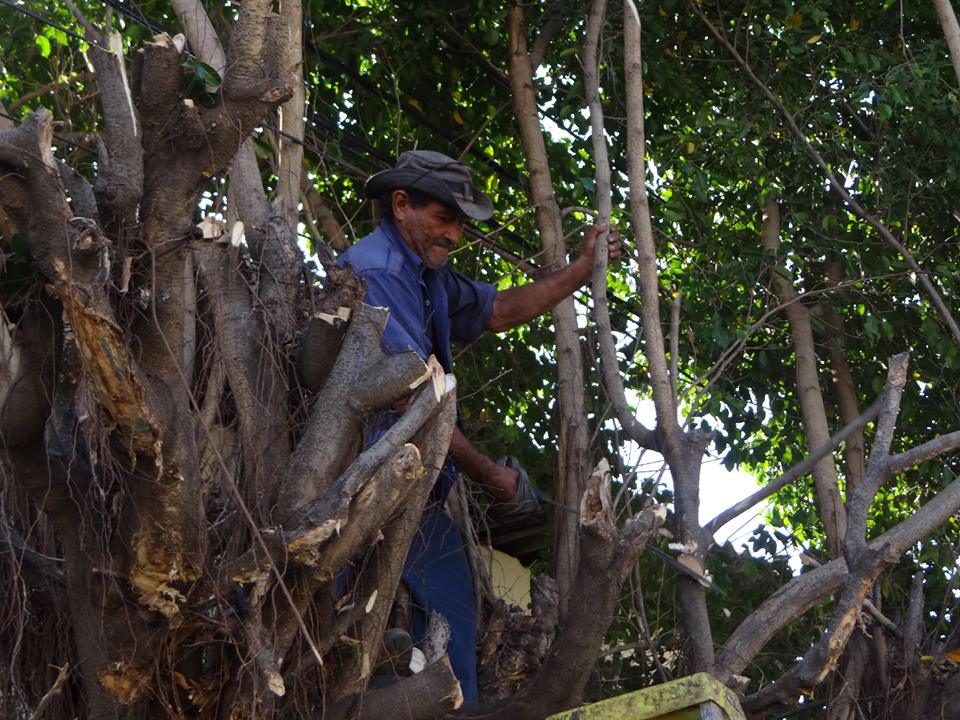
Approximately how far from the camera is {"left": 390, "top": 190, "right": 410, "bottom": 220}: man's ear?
557 cm

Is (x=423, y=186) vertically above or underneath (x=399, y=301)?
above

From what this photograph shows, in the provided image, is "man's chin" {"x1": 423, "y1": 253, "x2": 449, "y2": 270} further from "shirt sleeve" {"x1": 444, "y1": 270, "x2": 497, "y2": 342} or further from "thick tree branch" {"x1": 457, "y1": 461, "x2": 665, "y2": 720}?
"thick tree branch" {"x1": 457, "y1": 461, "x2": 665, "y2": 720}

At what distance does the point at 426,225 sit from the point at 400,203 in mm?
135

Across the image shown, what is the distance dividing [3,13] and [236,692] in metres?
4.92

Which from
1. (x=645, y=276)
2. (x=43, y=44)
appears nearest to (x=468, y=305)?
(x=645, y=276)

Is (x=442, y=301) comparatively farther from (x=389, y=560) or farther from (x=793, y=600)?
(x=793, y=600)

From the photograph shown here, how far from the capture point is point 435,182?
5.56 metres

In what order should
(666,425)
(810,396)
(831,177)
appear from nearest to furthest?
1. (666,425)
2. (831,177)
3. (810,396)

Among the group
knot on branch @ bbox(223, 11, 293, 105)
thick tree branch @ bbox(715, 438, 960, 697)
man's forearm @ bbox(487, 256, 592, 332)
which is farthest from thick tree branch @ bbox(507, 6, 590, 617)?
knot on branch @ bbox(223, 11, 293, 105)

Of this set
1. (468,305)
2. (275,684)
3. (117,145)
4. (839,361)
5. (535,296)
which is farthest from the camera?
(839,361)

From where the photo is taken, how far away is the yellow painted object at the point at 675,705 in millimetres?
3475

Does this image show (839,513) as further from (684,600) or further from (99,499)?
(99,499)

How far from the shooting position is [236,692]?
13.0ft

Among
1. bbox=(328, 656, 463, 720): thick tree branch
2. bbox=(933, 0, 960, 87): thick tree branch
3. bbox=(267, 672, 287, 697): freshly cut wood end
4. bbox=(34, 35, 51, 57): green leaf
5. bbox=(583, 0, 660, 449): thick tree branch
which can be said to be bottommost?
bbox=(328, 656, 463, 720): thick tree branch
